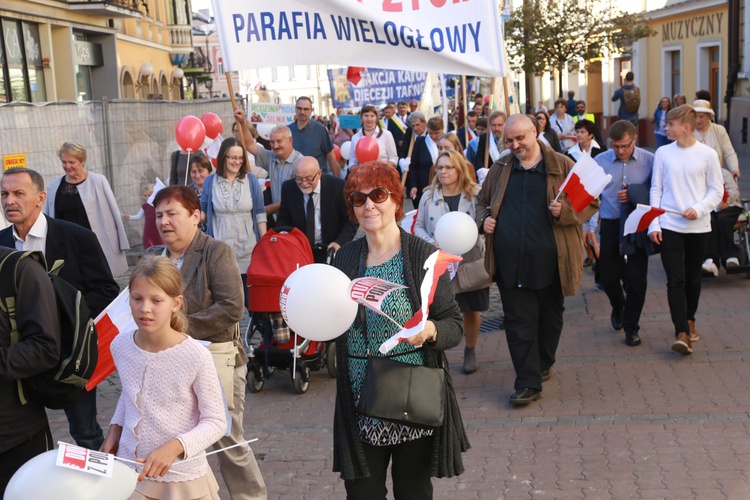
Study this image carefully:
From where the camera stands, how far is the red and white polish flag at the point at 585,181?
6.84 m

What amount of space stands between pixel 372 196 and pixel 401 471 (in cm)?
112

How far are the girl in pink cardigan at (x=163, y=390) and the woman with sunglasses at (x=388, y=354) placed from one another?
55 centimetres

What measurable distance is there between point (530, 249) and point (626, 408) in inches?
49.4

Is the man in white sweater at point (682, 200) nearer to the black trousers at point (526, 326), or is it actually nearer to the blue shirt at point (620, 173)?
the blue shirt at point (620, 173)

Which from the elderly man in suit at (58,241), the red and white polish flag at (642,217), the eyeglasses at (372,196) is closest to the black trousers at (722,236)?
the red and white polish flag at (642,217)

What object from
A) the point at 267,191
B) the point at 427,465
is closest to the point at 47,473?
the point at 427,465

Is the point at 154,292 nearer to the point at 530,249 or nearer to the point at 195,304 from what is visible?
the point at 195,304

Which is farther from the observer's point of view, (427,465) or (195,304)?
(195,304)

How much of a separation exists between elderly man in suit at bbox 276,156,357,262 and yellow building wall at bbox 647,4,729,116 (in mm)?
23056

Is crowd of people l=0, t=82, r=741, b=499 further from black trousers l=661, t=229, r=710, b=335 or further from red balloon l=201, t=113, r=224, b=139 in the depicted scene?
red balloon l=201, t=113, r=224, b=139

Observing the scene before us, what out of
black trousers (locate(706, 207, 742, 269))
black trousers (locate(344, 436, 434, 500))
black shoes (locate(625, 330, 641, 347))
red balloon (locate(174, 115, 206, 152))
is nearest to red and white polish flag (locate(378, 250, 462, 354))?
black trousers (locate(344, 436, 434, 500))

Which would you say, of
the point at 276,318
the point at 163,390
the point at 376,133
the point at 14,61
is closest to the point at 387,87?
the point at 14,61

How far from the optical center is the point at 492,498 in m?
5.61

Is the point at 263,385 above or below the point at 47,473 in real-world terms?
below
